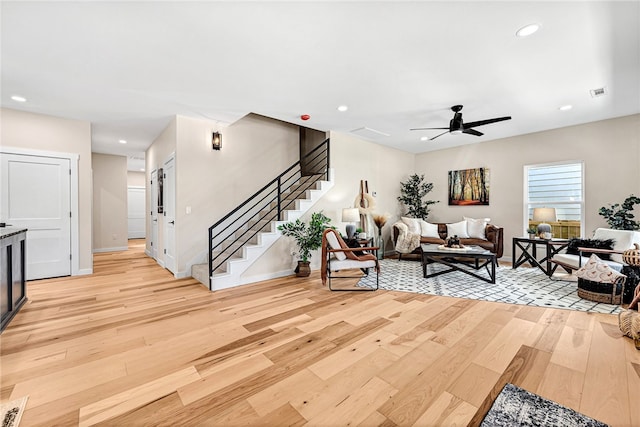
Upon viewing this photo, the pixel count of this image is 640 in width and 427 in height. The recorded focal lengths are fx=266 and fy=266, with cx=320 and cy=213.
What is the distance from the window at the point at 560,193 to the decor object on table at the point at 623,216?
60 centimetres

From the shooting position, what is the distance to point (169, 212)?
4.94m

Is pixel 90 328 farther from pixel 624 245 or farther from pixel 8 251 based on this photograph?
pixel 624 245

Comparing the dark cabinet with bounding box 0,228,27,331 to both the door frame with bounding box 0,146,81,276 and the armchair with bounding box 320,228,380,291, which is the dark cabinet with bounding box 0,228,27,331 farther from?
the armchair with bounding box 320,228,380,291

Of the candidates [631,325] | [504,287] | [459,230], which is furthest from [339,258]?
[459,230]

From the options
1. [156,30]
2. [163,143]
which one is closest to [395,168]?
[163,143]

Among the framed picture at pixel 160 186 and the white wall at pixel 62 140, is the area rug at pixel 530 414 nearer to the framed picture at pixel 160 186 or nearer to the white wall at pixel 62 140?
the framed picture at pixel 160 186

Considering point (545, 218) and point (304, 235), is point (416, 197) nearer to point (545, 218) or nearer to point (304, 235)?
point (545, 218)

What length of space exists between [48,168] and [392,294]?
5.89 m

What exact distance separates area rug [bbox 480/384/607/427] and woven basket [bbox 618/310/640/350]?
1.39m

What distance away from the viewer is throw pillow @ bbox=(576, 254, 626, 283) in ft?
10.4

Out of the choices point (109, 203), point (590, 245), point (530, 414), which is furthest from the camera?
point (109, 203)

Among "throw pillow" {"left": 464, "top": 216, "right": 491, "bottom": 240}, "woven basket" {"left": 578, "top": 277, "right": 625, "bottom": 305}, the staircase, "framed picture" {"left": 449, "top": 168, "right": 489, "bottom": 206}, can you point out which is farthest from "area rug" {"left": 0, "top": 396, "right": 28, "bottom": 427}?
"framed picture" {"left": 449, "top": 168, "right": 489, "bottom": 206}

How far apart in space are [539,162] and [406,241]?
3199 mm

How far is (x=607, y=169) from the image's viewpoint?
4844 mm
